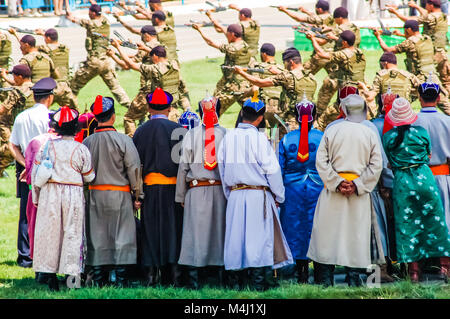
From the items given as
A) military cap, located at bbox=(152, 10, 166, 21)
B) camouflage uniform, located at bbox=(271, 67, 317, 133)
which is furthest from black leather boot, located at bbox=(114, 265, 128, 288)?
military cap, located at bbox=(152, 10, 166, 21)

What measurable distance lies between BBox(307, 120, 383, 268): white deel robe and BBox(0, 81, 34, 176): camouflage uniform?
4.78 meters

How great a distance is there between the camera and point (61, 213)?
24.5 ft

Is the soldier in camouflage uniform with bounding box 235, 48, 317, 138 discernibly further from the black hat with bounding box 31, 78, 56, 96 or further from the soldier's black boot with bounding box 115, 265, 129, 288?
the soldier's black boot with bounding box 115, 265, 129, 288

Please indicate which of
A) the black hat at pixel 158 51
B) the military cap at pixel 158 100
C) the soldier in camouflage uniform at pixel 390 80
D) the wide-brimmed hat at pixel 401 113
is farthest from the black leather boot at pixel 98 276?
the soldier in camouflage uniform at pixel 390 80

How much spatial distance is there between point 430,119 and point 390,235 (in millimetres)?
1112

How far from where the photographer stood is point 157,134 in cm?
793

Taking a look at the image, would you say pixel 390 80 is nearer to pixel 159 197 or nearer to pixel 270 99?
pixel 270 99

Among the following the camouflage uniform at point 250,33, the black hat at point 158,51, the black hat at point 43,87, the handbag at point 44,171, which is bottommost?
the handbag at point 44,171

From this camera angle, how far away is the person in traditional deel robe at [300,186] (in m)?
7.88

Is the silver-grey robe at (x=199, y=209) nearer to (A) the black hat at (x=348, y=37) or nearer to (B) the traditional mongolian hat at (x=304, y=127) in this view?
(B) the traditional mongolian hat at (x=304, y=127)

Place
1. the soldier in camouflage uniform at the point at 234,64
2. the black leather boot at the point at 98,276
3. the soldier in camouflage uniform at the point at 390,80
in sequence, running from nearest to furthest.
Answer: the black leather boot at the point at 98,276 → the soldier in camouflage uniform at the point at 390,80 → the soldier in camouflage uniform at the point at 234,64

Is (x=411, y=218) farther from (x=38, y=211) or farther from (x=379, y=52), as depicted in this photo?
(x=379, y=52)

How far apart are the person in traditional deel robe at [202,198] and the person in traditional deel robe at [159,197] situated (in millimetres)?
180

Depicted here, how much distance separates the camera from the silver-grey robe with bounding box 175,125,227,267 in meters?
7.66
